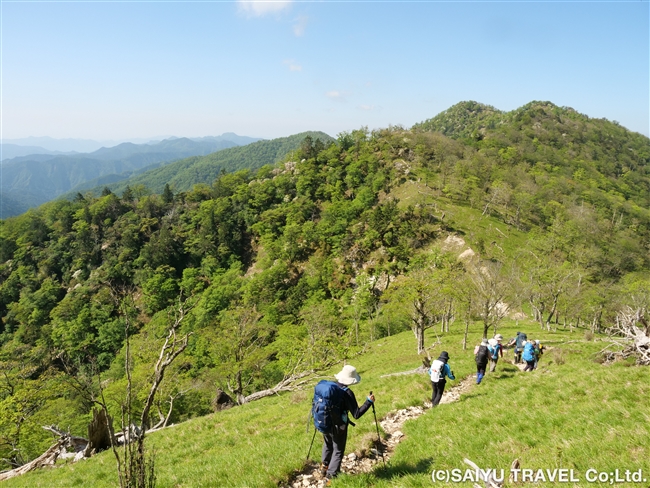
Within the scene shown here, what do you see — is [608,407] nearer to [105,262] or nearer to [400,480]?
[400,480]

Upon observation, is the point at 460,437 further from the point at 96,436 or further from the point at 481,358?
the point at 96,436

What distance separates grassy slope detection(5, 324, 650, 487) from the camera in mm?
6793

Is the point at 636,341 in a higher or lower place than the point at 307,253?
higher

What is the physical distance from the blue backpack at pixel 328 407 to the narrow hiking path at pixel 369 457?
4.76 feet

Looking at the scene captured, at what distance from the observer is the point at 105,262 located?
10950 centimetres

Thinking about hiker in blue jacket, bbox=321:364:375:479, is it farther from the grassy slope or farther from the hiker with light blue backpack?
the grassy slope

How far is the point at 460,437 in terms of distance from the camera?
836cm

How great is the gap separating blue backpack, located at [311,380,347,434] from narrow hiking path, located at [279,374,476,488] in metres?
1.45

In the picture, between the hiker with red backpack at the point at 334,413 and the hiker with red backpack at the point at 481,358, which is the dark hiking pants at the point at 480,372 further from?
the hiker with red backpack at the point at 334,413

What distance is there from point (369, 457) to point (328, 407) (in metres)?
2.72

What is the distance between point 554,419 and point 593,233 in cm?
9122

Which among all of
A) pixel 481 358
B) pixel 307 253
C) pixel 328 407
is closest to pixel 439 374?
pixel 481 358

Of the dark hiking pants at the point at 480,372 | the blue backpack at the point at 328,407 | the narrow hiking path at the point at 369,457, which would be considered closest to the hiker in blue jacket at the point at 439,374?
the narrow hiking path at the point at 369,457

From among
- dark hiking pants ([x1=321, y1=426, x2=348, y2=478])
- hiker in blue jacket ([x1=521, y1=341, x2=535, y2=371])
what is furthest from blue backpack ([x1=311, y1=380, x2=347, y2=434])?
hiker in blue jacket ([x1=521, y1=341, x2=535, y2=371])
